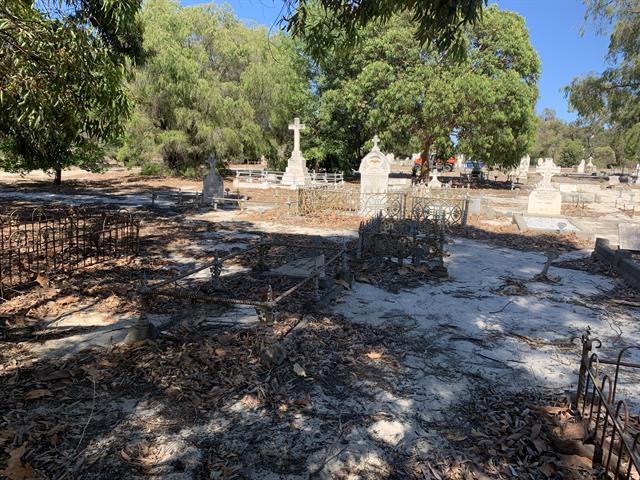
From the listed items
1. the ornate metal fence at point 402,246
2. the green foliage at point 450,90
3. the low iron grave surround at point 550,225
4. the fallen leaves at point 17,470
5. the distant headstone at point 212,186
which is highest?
the green foliage at point 450,90

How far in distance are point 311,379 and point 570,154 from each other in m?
85.6

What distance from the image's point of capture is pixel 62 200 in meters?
21.0

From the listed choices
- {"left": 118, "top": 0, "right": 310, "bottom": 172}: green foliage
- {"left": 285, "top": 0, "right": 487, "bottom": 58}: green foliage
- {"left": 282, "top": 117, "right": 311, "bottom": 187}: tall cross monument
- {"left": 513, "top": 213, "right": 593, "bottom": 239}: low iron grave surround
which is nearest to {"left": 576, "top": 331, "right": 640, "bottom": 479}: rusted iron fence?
{"left": 285, "top": 0, "right": 487, "bottom": 58}: green foliage

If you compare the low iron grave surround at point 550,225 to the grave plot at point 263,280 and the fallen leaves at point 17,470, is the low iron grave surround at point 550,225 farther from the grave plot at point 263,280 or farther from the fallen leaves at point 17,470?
the fallen leaves at point 17,470

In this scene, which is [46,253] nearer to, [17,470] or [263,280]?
[263,280]

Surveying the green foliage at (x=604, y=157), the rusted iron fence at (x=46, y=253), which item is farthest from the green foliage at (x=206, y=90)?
the green foliage at (x=604, y=157)

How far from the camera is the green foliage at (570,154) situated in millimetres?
78125

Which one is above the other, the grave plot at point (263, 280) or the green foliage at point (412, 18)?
the green foliage at point (412, 18)

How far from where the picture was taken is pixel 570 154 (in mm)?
78125

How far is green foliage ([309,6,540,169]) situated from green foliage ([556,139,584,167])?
51.7m

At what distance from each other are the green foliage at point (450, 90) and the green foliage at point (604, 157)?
56711mm

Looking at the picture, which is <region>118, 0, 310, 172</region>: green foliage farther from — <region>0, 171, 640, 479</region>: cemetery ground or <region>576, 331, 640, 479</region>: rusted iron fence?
<region>576, 331, 640, 479</region>: rusted iron fence

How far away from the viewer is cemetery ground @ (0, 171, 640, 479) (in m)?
3.60

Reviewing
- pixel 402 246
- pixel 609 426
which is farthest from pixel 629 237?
pixel 609 426
